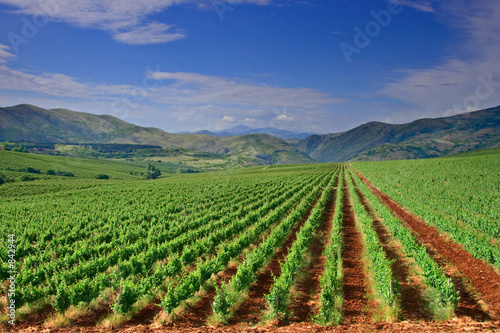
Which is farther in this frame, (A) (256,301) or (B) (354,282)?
(B) (354,282)

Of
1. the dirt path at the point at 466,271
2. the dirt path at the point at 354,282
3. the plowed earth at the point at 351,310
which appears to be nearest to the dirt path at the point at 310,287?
the plowed earth at the point at 351,310

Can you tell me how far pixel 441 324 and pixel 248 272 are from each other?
7.44 m

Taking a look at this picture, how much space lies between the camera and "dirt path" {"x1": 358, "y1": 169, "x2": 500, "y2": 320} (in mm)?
10864

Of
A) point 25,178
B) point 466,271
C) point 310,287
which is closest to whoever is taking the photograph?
point 310,287

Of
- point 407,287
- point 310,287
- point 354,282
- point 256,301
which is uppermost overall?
point 407,287

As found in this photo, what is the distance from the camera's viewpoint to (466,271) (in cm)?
1434

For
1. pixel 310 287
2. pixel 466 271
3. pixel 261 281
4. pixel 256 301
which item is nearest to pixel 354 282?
pixel 310 287

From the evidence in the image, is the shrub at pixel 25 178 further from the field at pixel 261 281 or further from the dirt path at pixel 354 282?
the dirt path at pixel 354 282

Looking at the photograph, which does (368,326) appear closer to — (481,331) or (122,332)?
(481,331)

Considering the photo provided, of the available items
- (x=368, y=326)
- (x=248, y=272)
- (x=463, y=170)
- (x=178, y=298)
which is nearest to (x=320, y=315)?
(x=368, y=326)

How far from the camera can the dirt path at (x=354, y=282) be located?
1060cm

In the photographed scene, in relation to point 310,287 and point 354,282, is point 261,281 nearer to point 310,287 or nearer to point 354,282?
point 310,287

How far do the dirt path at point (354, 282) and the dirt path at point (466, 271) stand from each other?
3.56 meters

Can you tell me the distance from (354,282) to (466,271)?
6142mm
